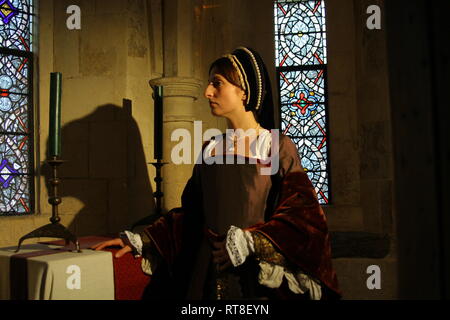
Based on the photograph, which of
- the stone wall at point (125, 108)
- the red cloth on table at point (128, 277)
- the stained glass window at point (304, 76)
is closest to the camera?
the red cloth on table at point (128, 277)

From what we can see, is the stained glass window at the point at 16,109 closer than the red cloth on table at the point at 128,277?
No

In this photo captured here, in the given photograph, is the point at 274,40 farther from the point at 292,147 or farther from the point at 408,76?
the point at 408,76

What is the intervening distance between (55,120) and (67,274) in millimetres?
623

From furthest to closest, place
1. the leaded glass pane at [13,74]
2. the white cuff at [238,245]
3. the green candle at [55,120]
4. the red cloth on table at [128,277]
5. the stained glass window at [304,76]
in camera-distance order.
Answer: the stained glass window at [304,76] → the leaded glass pane at [13,74] → the green candle at [55,120] → the red cloth on table at [128,277] → the white cuff at [238,245]

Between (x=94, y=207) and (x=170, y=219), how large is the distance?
189 centimetres

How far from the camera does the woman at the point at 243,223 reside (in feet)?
5.94

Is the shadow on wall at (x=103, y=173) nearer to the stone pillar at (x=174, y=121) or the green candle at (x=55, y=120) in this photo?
the stone pillar at (x=174, y=121)

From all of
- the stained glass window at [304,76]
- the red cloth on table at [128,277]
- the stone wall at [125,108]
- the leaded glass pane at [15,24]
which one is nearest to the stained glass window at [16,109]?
the leaded glass pane at [15,24]

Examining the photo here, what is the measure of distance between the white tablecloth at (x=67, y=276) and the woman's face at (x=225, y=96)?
2.15ft

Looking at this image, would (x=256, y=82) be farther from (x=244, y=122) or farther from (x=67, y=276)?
(x=67, y=276)

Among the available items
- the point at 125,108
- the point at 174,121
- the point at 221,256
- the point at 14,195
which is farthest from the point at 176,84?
the point at 221,256

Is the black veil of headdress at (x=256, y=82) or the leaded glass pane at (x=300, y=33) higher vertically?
the leaded glass pane at (x=300, y=33)

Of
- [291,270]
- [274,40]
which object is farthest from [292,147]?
[274,40]
